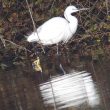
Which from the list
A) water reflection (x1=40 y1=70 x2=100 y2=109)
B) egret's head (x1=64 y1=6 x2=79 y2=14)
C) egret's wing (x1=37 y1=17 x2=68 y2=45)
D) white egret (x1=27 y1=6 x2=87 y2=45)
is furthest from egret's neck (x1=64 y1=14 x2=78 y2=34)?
water reflection (x1=40 y1=70 x2=100 y2=109)

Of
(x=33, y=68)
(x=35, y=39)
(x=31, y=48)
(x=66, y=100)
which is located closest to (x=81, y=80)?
(x=66, y=100)

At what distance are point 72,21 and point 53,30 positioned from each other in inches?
29.6

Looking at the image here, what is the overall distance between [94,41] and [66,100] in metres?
5.85

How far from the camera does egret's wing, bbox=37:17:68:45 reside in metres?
13.3

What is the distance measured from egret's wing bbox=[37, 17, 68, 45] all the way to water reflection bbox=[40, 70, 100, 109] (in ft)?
8.80

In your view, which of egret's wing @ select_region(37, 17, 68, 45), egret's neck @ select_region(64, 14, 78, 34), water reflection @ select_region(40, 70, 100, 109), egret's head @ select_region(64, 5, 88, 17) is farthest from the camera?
egret's head @ select_region(64, 5, 88, 17)

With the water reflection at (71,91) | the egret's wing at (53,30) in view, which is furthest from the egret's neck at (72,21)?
the water reflection at (71,91)

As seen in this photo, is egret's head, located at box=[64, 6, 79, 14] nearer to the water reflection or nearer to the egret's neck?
the egret's neck

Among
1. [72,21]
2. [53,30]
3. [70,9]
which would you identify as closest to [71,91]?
[53,30]

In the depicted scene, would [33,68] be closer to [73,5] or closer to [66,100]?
[73,5]

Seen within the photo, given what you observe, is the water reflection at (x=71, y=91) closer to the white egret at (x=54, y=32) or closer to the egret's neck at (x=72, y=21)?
the white egret at (x=54, y=32)

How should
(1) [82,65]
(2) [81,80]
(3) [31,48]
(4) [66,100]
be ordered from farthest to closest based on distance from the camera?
(3) [31,48], (1) [82,65], (2) [81,80], (4) [66,100]

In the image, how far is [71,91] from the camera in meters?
8.84

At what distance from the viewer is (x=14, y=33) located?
14.7 metres
